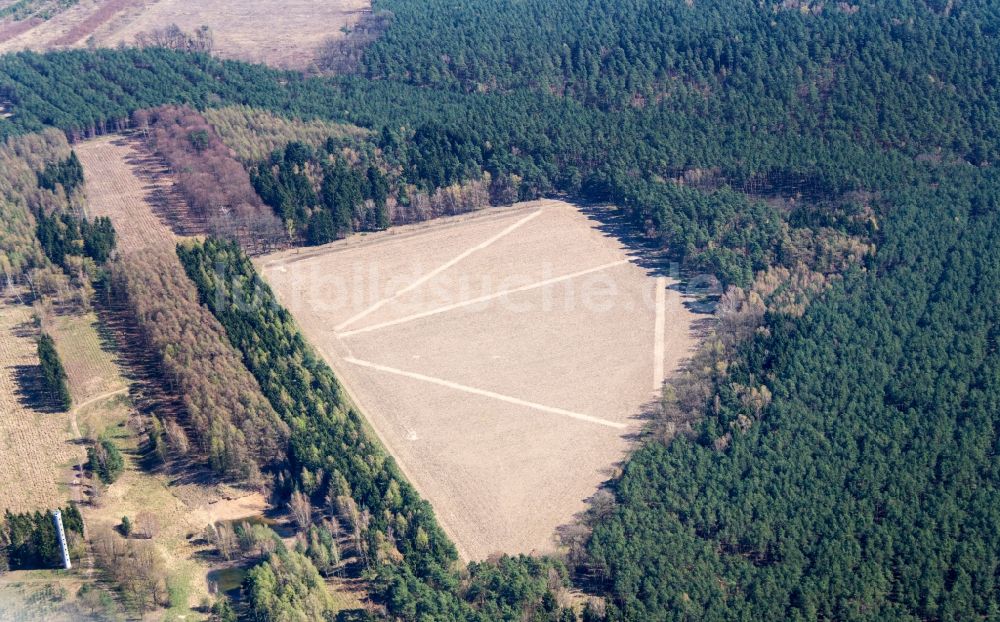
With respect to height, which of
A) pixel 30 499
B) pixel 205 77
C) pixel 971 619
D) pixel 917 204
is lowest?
pixel 971 619

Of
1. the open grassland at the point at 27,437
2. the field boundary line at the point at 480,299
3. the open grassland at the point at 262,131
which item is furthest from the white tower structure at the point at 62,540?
the open grassland at the point at 262,131

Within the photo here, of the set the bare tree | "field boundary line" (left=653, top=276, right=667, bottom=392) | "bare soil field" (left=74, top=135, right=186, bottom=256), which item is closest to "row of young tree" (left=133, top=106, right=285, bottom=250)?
"bare soil field" (left=74, top=135, right=186, bottom=256)

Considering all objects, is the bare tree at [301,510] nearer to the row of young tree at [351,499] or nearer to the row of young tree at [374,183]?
the row of young tree at [351,499]

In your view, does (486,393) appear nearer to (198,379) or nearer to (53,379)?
(198,379)

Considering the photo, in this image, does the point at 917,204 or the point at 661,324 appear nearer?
the point at 661,324

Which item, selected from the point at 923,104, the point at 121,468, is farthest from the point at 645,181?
the point at 121,468

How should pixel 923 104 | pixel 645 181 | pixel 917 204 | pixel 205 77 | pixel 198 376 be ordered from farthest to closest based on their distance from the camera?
pixel 205 77, pixel 923 104, pixel 645 181, pixel 917 204, pixel 198 376

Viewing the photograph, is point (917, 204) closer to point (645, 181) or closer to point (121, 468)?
point (645, 181)
